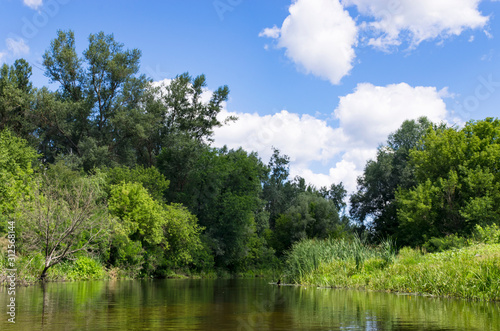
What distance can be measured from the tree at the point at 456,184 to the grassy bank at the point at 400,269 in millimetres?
23171

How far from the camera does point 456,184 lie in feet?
144

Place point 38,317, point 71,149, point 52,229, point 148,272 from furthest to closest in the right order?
point 71,149 < point 148,272 < point 52,229 < point 38,317

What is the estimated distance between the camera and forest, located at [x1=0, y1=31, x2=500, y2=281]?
35875mm

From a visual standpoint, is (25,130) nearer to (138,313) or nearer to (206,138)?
(206,138)

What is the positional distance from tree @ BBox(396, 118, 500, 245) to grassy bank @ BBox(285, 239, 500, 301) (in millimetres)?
23171

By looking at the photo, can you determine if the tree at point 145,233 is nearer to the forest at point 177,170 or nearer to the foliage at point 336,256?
the forest at point 177,170

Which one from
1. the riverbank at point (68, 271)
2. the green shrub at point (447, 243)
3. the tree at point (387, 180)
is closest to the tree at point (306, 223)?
the tree at point (387, 180)

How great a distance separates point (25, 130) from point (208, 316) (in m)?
40.0

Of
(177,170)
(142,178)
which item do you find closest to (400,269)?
(142,178)

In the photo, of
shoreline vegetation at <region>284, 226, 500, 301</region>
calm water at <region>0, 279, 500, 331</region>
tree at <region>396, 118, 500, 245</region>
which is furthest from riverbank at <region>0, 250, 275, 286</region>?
tree at <region>396, 118, 500, 245</region>

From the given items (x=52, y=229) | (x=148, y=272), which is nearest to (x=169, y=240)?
(x=148, y=272)

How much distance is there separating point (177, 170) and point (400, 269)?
33.8 m

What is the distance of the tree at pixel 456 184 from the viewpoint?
4175cm

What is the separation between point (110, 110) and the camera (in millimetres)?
47188
